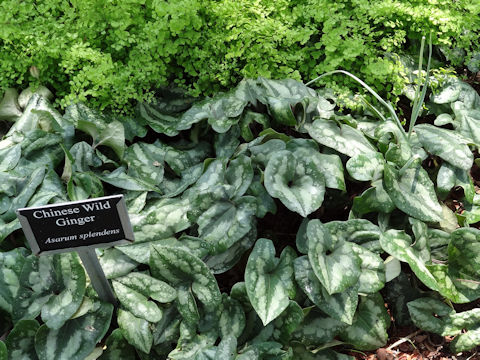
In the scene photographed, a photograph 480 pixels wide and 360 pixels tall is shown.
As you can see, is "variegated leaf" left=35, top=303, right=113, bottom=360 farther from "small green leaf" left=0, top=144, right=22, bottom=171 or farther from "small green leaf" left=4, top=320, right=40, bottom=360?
"small green leaf" left=0, top=144, right=22, bottom=171

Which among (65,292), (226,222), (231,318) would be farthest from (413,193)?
(65,292)

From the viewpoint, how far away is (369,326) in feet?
7.67

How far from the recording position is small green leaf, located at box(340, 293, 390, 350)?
2312 mm

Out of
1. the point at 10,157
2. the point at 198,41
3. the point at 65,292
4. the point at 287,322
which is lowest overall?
the point at 287,322

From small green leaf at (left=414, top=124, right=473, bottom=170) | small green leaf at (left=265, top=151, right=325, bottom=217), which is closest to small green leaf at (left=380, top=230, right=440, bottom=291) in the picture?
small green leaf at (left=265, top=151, right=325, bottom=217)

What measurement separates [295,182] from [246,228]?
362mm

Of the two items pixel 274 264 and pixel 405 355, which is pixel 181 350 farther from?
pixel 405 355

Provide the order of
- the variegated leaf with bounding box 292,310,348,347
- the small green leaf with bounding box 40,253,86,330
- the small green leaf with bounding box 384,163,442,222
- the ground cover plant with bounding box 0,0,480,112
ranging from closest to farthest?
1. the small green leaf with bounding box 40,253,86,330
2. the variegated leaf with bounding box 292,310,348,347
3. the small green leaf with bounding box 384,163,442,222
4. the ground cover plant with bounding box 0,0,480,112

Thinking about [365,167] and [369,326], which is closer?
[369,326]

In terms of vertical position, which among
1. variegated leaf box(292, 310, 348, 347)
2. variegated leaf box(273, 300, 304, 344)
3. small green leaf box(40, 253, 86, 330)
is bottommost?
variegated leaf box(292, 310, 348, 347)

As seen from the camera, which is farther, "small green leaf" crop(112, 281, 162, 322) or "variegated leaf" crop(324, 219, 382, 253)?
"variegated leaf" crop(324, 219, 382, 253)

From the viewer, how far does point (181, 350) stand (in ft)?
7.11

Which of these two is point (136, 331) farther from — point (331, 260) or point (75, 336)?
point (331, 260)

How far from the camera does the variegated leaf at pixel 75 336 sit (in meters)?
2.09
